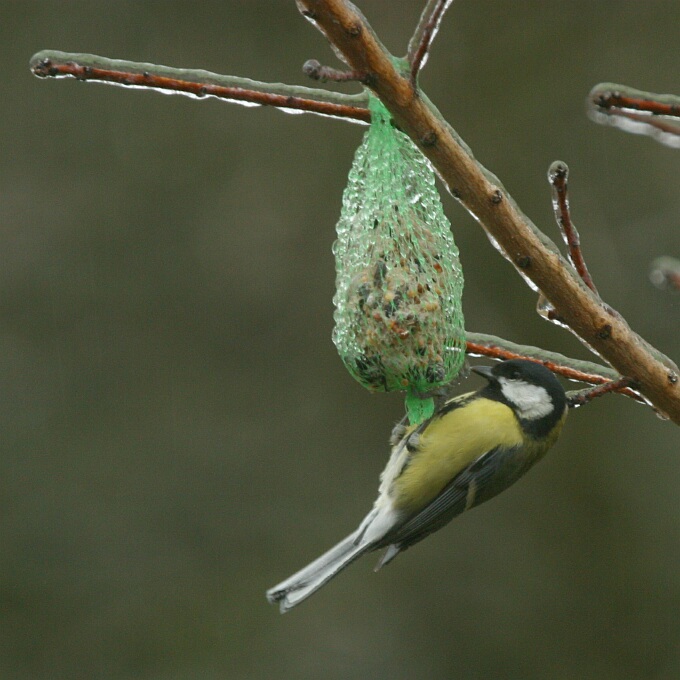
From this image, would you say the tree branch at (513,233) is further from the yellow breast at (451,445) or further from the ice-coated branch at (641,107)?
the yellow breast at (451,445)

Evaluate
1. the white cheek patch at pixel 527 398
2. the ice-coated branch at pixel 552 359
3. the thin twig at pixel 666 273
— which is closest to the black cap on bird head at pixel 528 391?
the white cheek patch at pixel 527 398

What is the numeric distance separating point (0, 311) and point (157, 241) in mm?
914

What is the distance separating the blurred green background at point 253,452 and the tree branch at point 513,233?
376cm

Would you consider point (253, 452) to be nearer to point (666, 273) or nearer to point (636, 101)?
point (666, 273)

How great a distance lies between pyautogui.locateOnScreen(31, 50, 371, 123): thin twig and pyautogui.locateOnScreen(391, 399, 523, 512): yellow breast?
1.05 m

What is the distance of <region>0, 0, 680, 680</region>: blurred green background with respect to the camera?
5.51 metres

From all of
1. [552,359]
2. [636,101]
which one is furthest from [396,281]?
[636,101]

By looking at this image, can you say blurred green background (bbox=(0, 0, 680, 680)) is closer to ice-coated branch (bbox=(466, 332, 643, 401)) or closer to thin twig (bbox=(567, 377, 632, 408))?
ice-coated branch (bbox=(466, 332, 643, 401))

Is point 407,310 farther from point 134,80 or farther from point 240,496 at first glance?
point 240,496

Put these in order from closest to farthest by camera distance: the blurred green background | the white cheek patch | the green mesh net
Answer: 1. the green mesh net
2. the white cheek patch
3. the blurred green background

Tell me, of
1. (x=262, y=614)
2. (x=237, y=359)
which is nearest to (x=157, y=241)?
(x=237, y=359)

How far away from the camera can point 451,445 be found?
242 centimetres

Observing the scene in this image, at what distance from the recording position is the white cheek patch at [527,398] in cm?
234

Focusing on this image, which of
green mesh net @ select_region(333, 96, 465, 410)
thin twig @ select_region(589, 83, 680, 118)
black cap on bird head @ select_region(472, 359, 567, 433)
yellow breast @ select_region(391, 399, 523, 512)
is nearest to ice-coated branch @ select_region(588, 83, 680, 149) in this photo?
thin twig @ select_region(589, 83, 680, 118)
